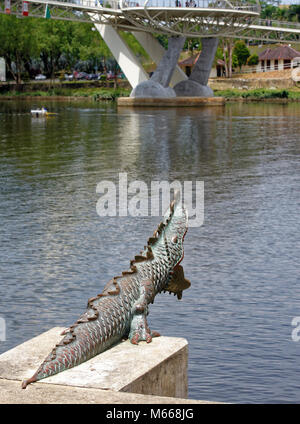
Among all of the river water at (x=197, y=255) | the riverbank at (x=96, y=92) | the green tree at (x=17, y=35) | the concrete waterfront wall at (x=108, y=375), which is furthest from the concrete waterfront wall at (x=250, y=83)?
the concrete waterfront wall at (x=108, y=375)

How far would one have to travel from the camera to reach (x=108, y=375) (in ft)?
23.5

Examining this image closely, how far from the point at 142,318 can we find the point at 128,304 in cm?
20

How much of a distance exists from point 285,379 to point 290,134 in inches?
1501

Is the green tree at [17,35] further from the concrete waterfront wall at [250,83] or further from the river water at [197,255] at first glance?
the river water at [197,255]

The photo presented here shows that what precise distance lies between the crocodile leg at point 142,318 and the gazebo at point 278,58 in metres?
115

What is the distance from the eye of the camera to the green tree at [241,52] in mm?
127312

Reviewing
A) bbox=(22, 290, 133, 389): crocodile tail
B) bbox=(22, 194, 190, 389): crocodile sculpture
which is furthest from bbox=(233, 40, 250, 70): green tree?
bbox=(22, 290, 133, 389): crocodile tail

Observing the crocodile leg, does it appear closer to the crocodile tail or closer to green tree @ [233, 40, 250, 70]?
the crocodile tail

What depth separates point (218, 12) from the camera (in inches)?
3268

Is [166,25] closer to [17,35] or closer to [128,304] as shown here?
[17,35]

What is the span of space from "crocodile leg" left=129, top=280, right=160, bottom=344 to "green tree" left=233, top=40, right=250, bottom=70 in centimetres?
12155

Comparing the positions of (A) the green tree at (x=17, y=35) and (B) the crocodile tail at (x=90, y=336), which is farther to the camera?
(A) the green tree at (x=17, y=35)
